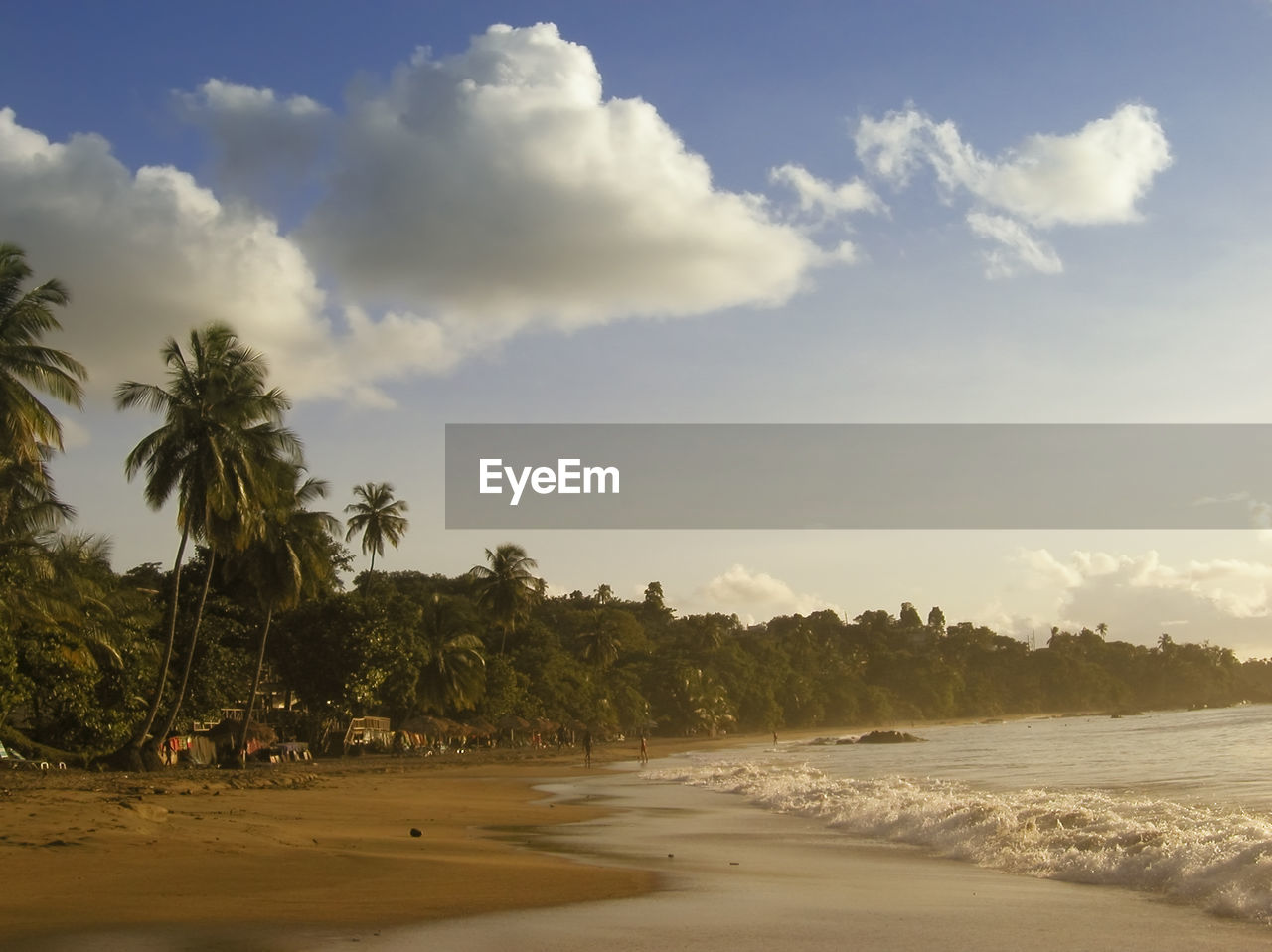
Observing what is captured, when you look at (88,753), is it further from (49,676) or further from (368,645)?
(368,645)

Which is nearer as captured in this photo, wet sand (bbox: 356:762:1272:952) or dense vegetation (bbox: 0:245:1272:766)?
wet sand (bbox: 356:762:1272:952)

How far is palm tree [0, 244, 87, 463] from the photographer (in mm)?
22297

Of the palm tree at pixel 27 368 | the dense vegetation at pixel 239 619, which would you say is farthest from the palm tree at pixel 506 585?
the palm tree at pixel 27 368

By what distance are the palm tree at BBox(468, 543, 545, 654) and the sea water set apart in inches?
1205

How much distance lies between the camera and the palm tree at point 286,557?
119ft

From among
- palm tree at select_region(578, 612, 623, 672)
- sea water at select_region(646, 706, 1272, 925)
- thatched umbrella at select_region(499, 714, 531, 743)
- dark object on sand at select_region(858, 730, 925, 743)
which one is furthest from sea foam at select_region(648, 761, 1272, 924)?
palm tree at select_region(578, 612, 623, 672)

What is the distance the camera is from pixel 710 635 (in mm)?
101000

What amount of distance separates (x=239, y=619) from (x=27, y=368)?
21131mm

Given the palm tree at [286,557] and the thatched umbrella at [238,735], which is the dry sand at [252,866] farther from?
the thatched umbrella at [238,735]

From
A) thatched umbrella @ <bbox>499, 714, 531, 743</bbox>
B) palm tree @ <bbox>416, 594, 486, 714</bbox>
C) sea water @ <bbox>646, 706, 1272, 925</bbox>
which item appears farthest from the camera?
thatched umbrella @ <bbox>499, 714, 531, 743</bbox>

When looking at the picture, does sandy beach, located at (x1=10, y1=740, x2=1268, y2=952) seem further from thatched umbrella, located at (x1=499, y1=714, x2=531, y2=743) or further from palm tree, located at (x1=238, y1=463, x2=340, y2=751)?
thatched umbrella, located at (x1=499, y1=714, x2=531, y2=743)

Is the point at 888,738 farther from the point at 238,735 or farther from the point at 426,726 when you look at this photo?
the point at 238,735

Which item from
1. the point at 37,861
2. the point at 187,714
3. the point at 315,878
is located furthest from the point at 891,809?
the point at 187,714

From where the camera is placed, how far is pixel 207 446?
95.0ft
